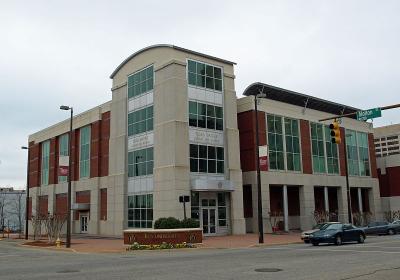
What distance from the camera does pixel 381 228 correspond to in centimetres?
4097

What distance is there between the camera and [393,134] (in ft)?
440

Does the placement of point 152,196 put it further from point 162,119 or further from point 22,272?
point 22,272

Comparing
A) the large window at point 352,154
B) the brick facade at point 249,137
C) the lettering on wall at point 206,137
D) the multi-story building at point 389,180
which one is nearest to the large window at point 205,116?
the lettering on wall at point 206,137

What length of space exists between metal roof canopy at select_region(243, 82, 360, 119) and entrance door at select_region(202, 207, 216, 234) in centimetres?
1618

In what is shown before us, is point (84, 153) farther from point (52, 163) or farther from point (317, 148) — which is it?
point (317, 148)

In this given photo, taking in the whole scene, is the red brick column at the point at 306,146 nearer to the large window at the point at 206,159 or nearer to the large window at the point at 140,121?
the large window at the point at 206,159

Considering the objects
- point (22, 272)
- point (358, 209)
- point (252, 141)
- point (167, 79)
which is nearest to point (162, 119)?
point (167, 79)

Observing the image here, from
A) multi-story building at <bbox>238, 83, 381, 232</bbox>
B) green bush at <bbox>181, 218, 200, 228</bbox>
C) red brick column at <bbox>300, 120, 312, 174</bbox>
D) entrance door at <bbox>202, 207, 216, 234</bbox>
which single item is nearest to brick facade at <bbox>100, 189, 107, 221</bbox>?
entrance door at <bbox>202, 207, 216, 234</bbox>

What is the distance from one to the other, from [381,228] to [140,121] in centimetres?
2447

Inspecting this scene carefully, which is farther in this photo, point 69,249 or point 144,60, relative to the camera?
point 144,60

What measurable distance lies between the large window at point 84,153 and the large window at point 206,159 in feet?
62.6

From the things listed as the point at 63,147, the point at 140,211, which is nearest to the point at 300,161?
the point at 140,211

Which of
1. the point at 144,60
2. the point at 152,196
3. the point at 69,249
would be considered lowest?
the point at 69,249

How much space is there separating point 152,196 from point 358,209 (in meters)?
31.8
